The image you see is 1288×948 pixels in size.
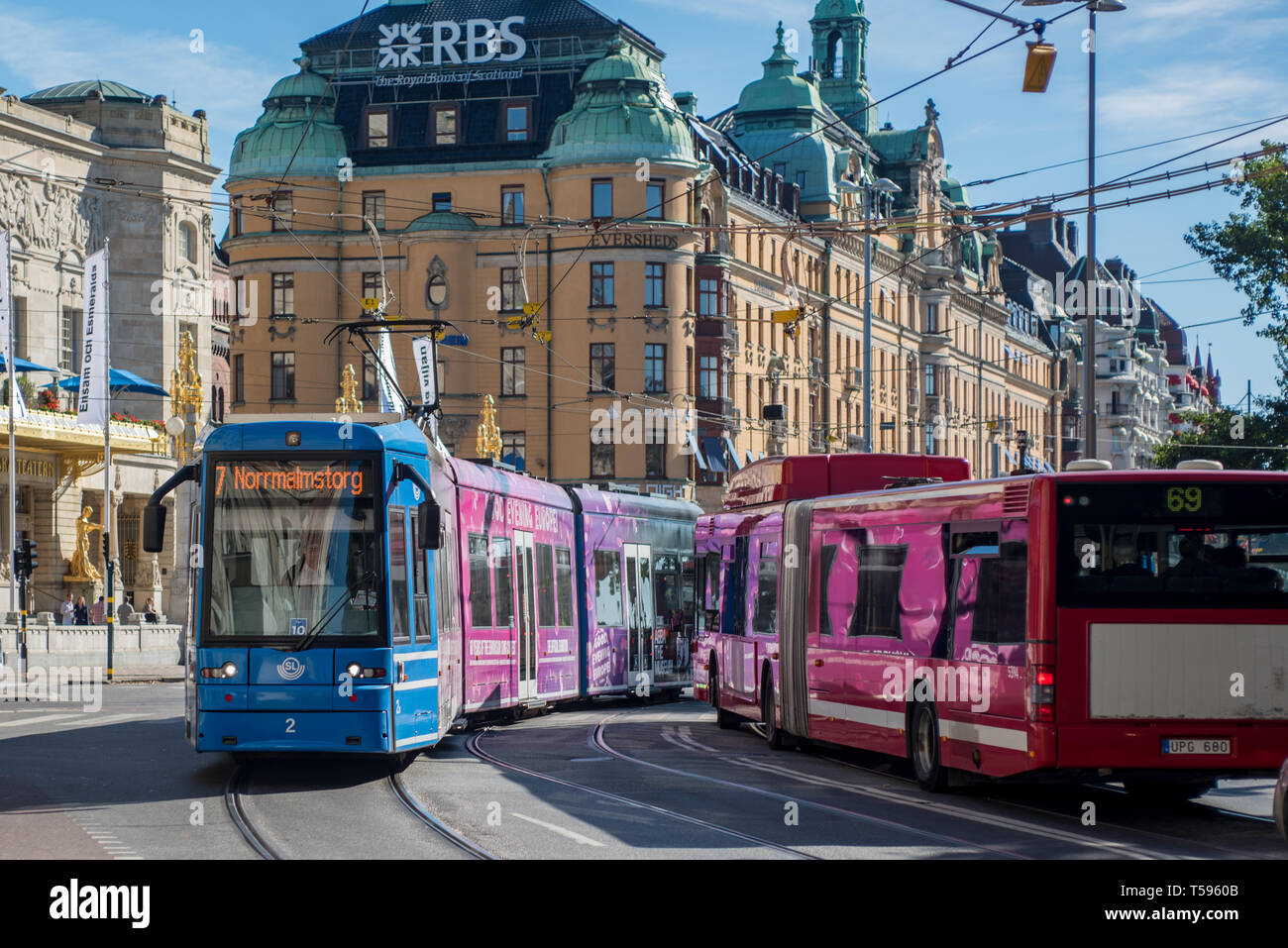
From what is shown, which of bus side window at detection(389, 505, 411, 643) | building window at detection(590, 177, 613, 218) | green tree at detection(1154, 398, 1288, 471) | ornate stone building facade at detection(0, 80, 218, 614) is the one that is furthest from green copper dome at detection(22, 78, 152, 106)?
bus side window at detection(389, 505, 411, 643)

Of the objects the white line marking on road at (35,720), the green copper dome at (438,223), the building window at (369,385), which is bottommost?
the white line marking on road at (35,720)

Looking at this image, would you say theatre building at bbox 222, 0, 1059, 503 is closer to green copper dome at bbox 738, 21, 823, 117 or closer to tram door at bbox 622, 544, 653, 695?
green copper dome at bbox 738, 21, 823, 117

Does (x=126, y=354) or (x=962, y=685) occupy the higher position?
(x=126, y=354)

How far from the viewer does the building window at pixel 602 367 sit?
71938 millimetres

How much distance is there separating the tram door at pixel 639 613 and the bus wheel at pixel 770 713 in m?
→ 7.51

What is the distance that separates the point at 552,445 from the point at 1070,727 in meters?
58.1

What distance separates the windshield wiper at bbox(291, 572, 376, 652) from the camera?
1661cm

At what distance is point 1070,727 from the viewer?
14.8 meters

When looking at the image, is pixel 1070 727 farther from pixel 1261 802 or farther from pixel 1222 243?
pixel 1222 243

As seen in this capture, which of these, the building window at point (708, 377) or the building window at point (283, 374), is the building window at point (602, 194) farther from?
the building window at point (283, 374)

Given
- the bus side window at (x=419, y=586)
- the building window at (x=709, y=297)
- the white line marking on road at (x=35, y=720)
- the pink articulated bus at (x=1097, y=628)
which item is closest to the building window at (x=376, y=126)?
the building window at (x=709, y=297)

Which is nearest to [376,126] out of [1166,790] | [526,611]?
[526,611]
